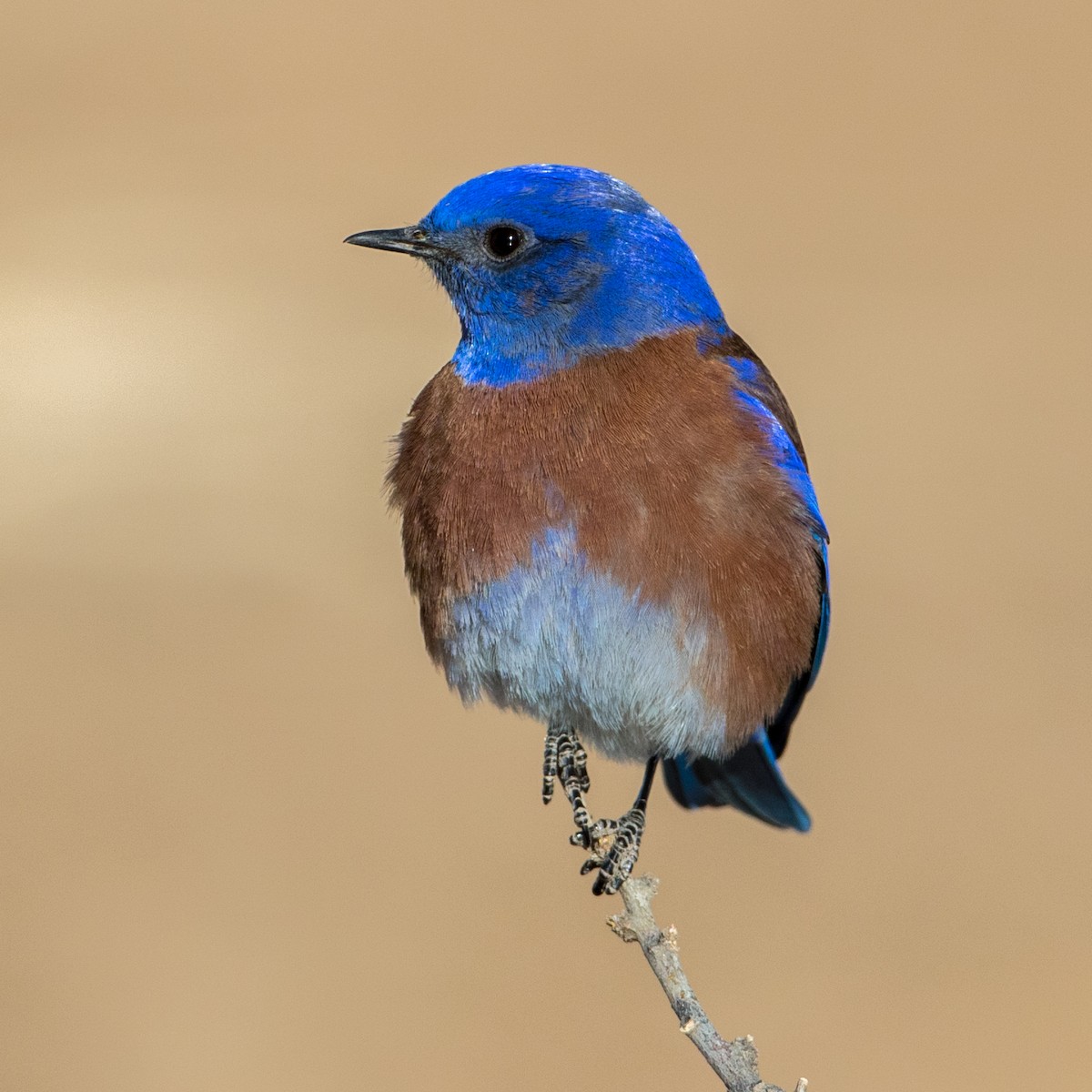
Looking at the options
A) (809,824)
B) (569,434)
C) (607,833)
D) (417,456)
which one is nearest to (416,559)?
(417,456)

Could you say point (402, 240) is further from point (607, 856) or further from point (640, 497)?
point (607, 856)

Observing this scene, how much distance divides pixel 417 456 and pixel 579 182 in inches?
28.7

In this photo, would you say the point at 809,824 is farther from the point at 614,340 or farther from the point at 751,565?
the point at 614,340

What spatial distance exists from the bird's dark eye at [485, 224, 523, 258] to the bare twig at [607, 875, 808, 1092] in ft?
4.75

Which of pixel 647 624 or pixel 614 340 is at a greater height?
pixel 614 340

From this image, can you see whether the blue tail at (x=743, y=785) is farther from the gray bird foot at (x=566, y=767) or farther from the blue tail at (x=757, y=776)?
the gray bird foot at (x=566, y=767)

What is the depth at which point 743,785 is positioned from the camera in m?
4.01

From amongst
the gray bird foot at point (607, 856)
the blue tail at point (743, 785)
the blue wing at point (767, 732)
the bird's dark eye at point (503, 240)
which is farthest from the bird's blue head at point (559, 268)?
the blue tail at point (743, 785)

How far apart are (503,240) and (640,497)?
2.40 ft

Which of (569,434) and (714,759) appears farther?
(714,759)

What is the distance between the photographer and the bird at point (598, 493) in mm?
3230

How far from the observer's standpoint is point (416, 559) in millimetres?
3490

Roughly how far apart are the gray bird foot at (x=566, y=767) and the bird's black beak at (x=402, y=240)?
3.86 feet

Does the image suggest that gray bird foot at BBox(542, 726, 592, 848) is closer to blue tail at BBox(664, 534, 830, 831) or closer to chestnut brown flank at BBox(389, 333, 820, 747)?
chestnut brown flank at BBox(389, 333, 820, 747)
